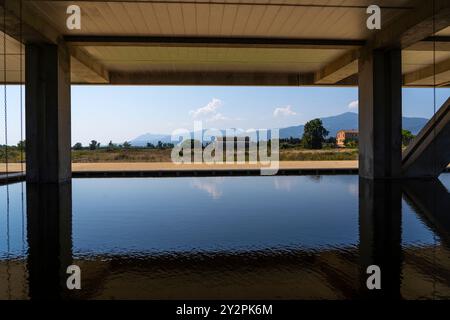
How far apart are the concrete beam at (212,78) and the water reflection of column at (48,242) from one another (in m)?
10.3

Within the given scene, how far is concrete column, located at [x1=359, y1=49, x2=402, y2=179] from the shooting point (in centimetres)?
1345

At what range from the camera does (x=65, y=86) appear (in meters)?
13.3

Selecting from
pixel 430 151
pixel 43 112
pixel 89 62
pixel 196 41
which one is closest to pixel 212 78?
pixel 89 62

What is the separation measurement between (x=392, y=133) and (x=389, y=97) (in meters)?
1.27

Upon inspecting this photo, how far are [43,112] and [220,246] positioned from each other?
960 centimetres

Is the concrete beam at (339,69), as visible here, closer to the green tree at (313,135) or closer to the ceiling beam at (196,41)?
the ceiling beam at (196,41)

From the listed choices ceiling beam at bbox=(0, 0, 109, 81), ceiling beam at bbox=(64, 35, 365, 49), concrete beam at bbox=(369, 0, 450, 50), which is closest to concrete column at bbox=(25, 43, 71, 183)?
ceiling beam at bbox=(0, 0, 109, 81)

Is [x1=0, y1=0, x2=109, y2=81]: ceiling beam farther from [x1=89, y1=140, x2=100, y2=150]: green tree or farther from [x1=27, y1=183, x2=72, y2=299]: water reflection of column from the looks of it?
[x1=89, y1=140, x2=100, y2=150]: green tree

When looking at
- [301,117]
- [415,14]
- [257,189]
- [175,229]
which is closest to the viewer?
[175,229]

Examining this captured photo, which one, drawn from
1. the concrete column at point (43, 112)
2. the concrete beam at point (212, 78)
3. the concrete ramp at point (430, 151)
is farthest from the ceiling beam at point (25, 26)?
the concrete ramp at point (430, 151)

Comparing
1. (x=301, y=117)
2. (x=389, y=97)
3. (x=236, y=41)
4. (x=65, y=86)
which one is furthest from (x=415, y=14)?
(x=301, y=117)

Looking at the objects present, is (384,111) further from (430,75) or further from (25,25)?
(25,25)
